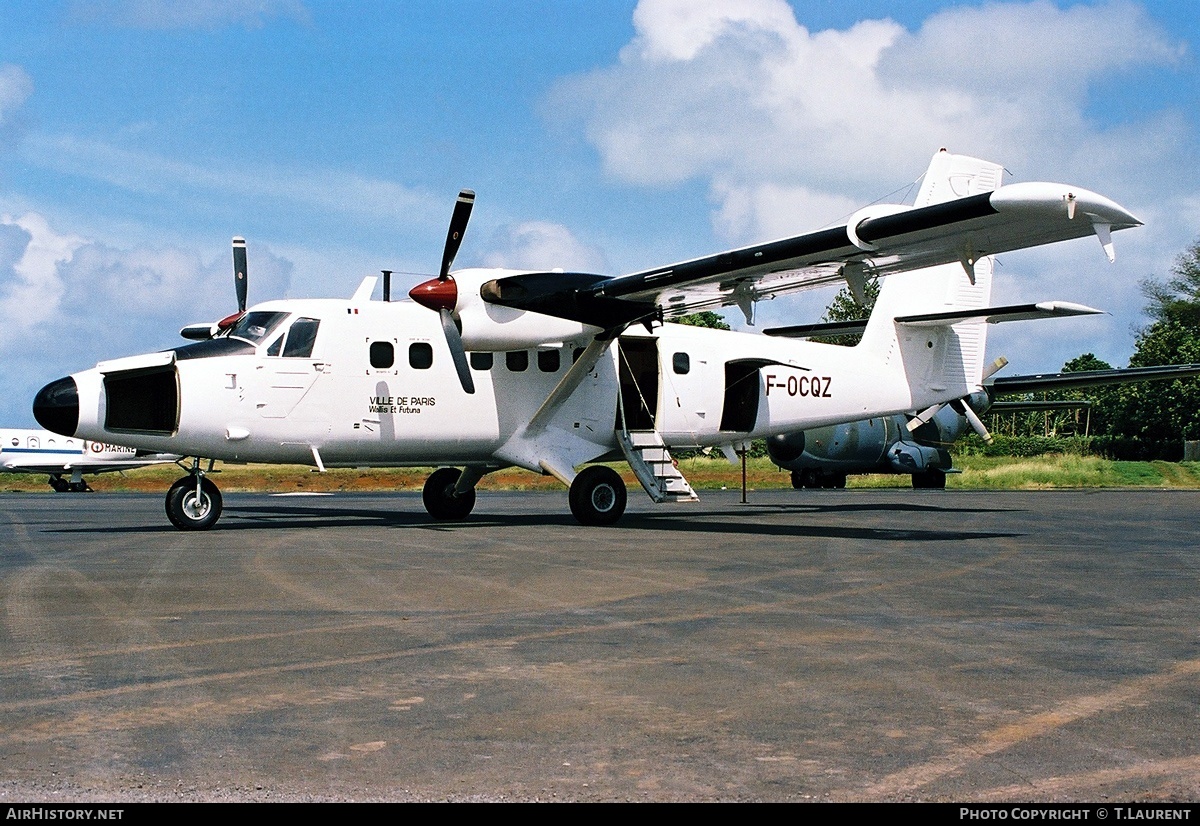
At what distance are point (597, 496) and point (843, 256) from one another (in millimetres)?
5828

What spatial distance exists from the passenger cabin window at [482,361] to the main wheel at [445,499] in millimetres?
2475

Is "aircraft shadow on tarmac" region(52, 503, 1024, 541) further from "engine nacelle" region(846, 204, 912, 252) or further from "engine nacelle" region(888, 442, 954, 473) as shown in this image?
"engine nacelle" region(888, 442, 954, 473)

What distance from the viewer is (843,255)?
54.9ft

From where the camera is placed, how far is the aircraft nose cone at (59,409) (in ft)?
52.3

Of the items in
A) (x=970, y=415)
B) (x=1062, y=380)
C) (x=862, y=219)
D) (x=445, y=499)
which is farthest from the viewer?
(x=1062, y=380)

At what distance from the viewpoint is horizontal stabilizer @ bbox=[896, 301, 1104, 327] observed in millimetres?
18359

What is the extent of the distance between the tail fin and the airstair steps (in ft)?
18.6

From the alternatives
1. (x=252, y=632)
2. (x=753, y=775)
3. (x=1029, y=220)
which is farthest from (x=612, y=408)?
(x=753, y=775)

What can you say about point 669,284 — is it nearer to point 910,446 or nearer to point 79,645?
point 79,645

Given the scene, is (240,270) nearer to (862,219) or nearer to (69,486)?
(862,219)

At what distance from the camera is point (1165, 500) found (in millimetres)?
28906

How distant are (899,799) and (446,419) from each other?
15.3 meters

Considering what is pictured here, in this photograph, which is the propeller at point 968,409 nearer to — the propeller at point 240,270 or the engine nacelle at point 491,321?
the engine nacelle at point 491,321

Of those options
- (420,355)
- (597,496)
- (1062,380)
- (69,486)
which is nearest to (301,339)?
(420,355)
